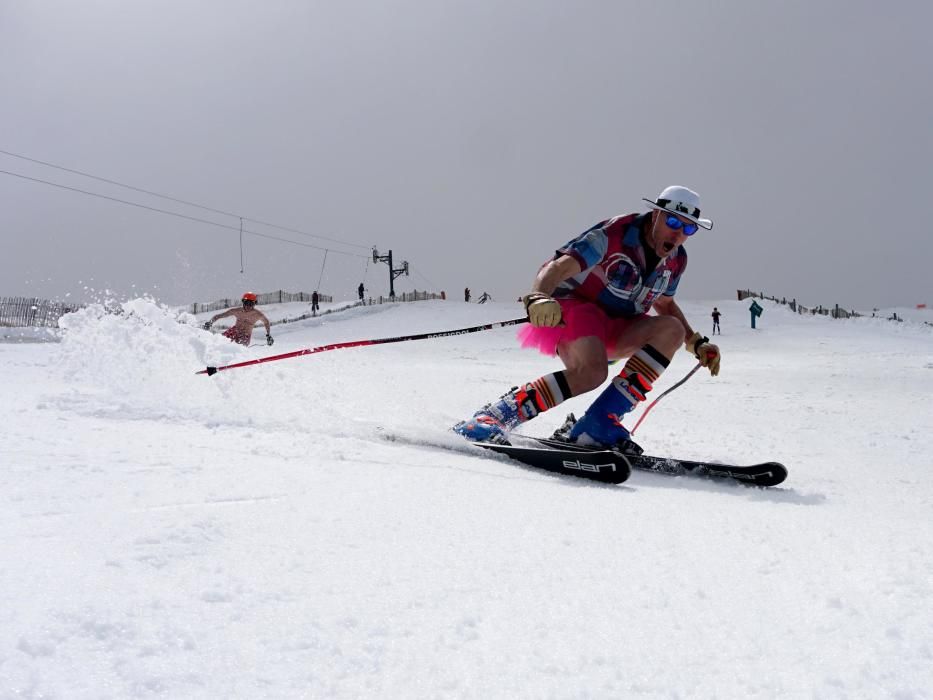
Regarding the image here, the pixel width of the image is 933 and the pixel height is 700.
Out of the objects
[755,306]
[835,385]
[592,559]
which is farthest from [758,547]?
[755,306]

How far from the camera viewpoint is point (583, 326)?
3.53 metres

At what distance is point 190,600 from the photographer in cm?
109

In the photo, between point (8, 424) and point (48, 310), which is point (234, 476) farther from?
point (48, 310)

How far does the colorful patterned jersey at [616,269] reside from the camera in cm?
348

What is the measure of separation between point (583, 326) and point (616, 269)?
352 mm

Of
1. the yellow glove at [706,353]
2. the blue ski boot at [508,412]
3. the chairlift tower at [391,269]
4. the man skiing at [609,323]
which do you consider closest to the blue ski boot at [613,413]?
the man skiing at [609,323]

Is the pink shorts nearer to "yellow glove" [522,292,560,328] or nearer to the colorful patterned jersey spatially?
the colorful patterned jersey

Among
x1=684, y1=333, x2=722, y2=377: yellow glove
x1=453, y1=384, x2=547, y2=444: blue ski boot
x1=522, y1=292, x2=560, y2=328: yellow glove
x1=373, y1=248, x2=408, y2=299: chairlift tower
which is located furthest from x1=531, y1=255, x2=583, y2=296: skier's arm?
x1=373, y1=248, x2=408, y2=299: chairlift tower

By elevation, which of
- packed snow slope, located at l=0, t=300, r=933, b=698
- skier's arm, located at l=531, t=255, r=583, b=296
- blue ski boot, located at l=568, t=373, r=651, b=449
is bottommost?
packed snow slope, located at l=0, t=300, r=933, b=698

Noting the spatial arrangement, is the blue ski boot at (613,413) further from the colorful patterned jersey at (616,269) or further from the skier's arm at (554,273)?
the skier's arm at (554,273)

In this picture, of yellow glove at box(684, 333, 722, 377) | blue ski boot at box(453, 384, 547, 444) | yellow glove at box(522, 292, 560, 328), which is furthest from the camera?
yellow glove at box(684, 333, 722, 377)

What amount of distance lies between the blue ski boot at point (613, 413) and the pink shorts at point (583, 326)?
0.87ft

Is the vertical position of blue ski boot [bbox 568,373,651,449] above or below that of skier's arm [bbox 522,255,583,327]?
below

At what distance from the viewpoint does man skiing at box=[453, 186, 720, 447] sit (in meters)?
3.43
